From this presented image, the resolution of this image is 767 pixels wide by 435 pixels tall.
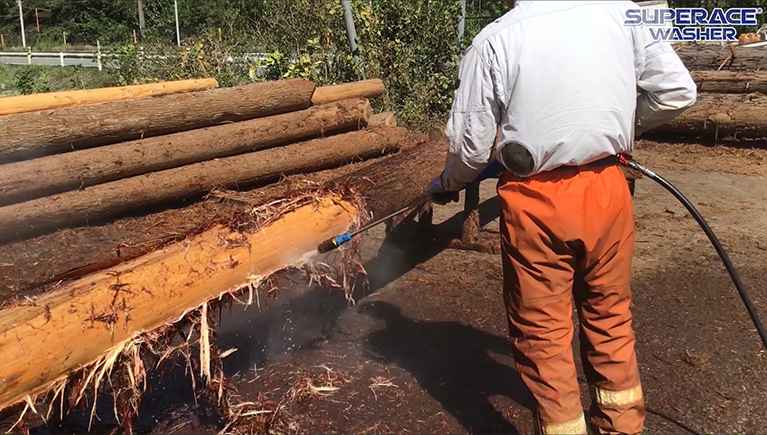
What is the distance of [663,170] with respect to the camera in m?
9.13

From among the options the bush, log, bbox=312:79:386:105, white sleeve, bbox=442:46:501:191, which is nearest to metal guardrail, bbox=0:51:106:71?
the bush

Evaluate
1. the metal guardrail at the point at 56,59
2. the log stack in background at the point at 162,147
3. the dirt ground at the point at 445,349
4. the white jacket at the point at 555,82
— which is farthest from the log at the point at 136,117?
the metal guardrail at the point at 56,59

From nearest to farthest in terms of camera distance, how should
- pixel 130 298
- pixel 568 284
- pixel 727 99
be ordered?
pixel 568 284, pixel 130 298, pixel 727 99

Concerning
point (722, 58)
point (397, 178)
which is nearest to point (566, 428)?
point (397, 178)

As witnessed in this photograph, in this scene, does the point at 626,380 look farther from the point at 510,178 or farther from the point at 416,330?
the point at 416,330

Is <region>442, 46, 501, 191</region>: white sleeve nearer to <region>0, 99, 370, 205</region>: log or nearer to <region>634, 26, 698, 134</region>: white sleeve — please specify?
<region>634, 26, 698, 134</region>: white sleeve

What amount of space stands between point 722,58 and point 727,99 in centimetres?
121

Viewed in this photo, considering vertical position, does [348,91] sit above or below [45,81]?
above

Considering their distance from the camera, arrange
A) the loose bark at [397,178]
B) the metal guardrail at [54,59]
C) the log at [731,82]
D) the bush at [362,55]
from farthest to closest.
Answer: the metal guardrail at [54,59] → the bush at [362,55] → the log at [731,82] → the loose bark at [397,178]

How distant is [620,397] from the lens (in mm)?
3059

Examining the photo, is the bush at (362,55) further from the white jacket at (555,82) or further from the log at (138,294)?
the white jacket at (555,82)

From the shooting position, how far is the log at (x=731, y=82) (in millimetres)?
10086

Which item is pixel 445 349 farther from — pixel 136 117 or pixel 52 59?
pixel 52 59

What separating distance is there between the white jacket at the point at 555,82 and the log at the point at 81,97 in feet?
19.1
